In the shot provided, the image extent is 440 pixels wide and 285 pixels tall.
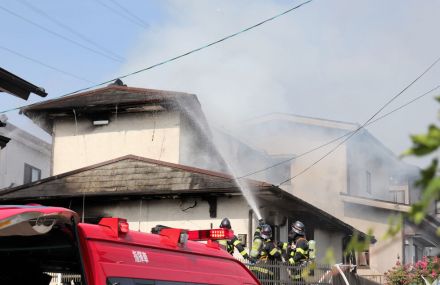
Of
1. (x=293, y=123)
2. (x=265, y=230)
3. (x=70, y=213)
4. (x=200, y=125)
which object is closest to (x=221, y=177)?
(x=265, y=230)

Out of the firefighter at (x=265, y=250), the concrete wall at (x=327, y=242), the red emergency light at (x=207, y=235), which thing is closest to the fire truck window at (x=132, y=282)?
the red emergency light at (x=207, y=235)

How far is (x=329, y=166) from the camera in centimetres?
2644

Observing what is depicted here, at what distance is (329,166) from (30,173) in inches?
537

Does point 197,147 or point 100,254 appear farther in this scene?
point 197,147

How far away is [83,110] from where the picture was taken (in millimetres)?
19594

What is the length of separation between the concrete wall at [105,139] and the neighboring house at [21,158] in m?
8.07

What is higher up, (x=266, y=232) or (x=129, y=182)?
(x=129, y=182)

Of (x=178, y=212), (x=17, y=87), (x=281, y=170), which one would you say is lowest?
(x=178, y=212)

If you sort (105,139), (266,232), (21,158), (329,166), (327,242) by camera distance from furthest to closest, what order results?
(21,158) < (329,166) < (105,139) < (327,242) < (266,232)

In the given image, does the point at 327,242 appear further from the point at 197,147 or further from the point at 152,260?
the point at 152,260

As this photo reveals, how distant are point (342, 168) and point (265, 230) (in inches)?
635

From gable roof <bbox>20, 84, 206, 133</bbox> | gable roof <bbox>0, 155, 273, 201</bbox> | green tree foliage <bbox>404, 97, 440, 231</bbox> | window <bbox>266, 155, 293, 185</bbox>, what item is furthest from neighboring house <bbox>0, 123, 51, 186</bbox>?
green tree foliage <bbox>404, 97, 440, 231</bbox>

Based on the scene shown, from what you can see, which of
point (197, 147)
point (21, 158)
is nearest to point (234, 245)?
point (197, 147)

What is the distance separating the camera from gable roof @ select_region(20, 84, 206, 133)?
1914 cm
